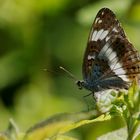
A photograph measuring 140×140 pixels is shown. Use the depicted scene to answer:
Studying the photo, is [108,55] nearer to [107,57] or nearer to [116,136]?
[107,57]

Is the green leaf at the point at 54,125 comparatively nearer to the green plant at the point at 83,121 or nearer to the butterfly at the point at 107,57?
the green plant at the point at 83,121

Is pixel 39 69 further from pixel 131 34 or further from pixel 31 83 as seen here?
pixel 131 34

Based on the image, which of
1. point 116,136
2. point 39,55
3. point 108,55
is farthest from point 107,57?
point 39,55

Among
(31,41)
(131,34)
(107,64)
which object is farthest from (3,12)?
(107,64)

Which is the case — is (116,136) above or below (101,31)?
below

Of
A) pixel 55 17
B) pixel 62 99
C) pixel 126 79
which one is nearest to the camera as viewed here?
pixel 126 79

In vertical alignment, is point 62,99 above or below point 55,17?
below

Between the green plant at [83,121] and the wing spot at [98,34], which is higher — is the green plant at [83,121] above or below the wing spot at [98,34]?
below

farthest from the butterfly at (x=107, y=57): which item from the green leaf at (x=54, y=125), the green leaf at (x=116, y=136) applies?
the green leaf at (x=54, y=125)
